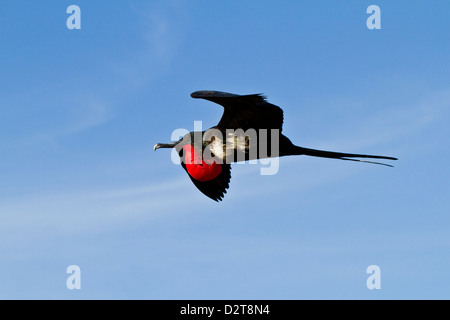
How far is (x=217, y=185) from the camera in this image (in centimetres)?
927

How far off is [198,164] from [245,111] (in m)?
1.22

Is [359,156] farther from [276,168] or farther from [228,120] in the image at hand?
[228,120]

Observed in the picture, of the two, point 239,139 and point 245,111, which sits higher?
point 245,111

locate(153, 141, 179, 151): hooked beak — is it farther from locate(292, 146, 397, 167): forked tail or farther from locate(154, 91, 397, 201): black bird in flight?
locate(292, 146, 397, 167): forked tail

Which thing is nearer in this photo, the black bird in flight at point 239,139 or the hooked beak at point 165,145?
the black bird in flight at point 239,139

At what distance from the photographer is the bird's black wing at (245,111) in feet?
23.0

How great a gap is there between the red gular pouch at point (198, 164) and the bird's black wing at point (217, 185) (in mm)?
731

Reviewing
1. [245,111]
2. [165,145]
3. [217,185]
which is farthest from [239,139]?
[217,185]

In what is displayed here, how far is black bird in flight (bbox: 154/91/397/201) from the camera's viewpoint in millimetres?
7241

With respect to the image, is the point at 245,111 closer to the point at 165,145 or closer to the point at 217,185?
the point at 165,145

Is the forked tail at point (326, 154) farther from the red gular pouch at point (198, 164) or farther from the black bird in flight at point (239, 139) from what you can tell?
the red gular pouch at point (198, 164)

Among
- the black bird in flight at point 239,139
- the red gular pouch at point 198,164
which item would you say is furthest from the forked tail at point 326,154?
the red gular pouch at point 198,164

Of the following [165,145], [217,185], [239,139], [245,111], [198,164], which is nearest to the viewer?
[245,111]
